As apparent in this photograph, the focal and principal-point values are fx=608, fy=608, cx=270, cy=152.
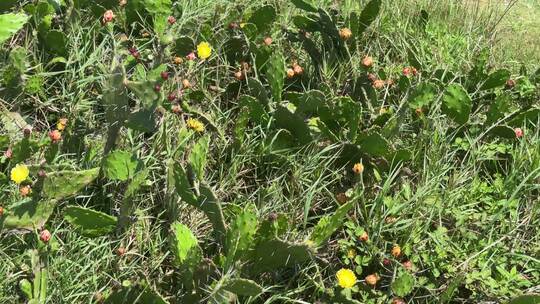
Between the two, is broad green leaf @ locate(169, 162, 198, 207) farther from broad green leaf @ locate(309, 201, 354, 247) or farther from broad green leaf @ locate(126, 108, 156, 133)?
broad green leaf @ locate(309, 201, 354, 247)

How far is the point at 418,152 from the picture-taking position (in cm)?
254

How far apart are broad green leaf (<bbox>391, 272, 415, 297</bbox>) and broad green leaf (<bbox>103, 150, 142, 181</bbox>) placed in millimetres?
993

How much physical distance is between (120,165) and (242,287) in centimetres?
65

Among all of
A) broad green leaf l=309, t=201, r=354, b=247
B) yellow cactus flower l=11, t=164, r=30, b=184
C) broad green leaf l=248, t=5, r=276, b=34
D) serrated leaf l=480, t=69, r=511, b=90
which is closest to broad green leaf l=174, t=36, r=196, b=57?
broad green leaf l=248, t=5, r=276, b=34

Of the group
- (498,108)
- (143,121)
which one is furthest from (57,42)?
(498,108)

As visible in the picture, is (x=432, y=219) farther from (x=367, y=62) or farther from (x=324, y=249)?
(x=367, y=62)

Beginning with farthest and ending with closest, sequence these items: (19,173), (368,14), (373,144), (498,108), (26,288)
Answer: (368,14) → (498,108) → (373,144) → (19,173) → (26,288)

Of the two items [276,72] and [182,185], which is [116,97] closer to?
[182,185]

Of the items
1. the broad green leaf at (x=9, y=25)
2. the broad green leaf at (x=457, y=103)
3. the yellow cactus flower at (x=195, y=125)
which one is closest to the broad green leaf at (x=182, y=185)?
the yellow cactus flower at (x=195, y=125)

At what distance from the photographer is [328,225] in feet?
6.79

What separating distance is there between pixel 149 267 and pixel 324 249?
0.64 metres

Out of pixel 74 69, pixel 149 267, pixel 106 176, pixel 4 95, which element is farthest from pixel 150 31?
pixel 149 267

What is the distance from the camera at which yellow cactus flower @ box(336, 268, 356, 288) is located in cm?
204

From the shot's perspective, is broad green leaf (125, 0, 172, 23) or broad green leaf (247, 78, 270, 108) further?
broad green leaf (125, 0, 172, 23)
